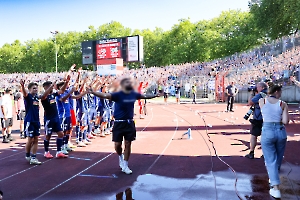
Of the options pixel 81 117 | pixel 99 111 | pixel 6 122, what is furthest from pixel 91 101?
pixel 6 122

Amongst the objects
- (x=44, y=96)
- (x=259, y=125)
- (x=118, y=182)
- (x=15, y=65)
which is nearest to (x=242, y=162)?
(x=259, y=125)

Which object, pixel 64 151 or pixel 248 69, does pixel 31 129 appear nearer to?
pixel 64 151

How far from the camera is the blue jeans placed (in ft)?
16.3

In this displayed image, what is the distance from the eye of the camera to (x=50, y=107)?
7.29m

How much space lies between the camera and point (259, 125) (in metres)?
7.29

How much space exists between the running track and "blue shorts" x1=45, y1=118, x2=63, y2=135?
2.56 feet

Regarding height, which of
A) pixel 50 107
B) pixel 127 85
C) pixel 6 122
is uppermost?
pixel 127 85

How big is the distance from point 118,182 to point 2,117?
6549 mm

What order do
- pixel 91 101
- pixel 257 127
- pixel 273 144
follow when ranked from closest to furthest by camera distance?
pixel 273 144, pixel 257 127, pixel 91 101

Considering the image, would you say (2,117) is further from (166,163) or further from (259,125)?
(259,125)

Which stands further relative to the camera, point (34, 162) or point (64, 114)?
point (64, 114)

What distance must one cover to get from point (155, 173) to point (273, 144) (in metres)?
2.48

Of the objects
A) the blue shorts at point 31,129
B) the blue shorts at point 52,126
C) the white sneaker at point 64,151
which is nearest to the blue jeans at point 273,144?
the blue shorts at point 52,126

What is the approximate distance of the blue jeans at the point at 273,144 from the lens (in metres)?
4.98
